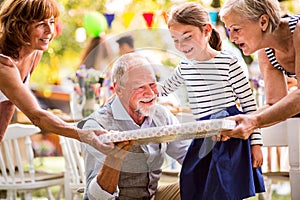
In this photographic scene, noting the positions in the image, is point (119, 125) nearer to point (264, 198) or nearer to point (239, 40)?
point (239, 40)

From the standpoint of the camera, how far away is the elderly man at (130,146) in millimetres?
1849

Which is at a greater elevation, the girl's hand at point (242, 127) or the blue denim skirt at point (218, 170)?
the girl's hand at point (242, 127)

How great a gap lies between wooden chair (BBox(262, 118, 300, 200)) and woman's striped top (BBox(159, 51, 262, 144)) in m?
0.34

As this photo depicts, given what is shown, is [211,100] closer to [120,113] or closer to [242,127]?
[242,127]

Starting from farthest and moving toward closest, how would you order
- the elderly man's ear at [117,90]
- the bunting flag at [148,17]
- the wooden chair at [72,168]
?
the bunting flag at [148,17] → the wooden chair at [72,168] → the elderly man's ear at [117,90]

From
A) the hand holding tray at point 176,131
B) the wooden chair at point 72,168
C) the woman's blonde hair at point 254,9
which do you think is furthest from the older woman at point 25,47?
the wooden chair at point 72,168

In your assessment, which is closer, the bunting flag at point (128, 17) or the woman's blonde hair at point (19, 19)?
the woman's blonde hair at point (19, 19)

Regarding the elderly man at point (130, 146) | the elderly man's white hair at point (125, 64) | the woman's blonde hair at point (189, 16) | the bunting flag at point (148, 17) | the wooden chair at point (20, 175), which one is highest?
the bunting flag at point (148, 17)

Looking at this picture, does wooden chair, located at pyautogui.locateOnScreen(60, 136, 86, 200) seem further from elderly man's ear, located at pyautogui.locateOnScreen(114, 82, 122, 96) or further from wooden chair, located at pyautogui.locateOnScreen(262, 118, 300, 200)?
elderly man's ear, located at pyautogui.locateOnScreen(114, 82, 122, 96)

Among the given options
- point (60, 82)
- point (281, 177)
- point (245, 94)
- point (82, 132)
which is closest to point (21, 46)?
point (82, 132)

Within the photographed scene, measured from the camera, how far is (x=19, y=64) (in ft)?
7.02

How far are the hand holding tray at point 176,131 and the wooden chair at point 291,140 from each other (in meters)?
0.48

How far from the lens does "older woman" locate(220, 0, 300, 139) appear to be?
5.99ft

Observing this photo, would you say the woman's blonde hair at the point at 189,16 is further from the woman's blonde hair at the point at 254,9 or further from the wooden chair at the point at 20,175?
the wooden chair at the point at 20,175
